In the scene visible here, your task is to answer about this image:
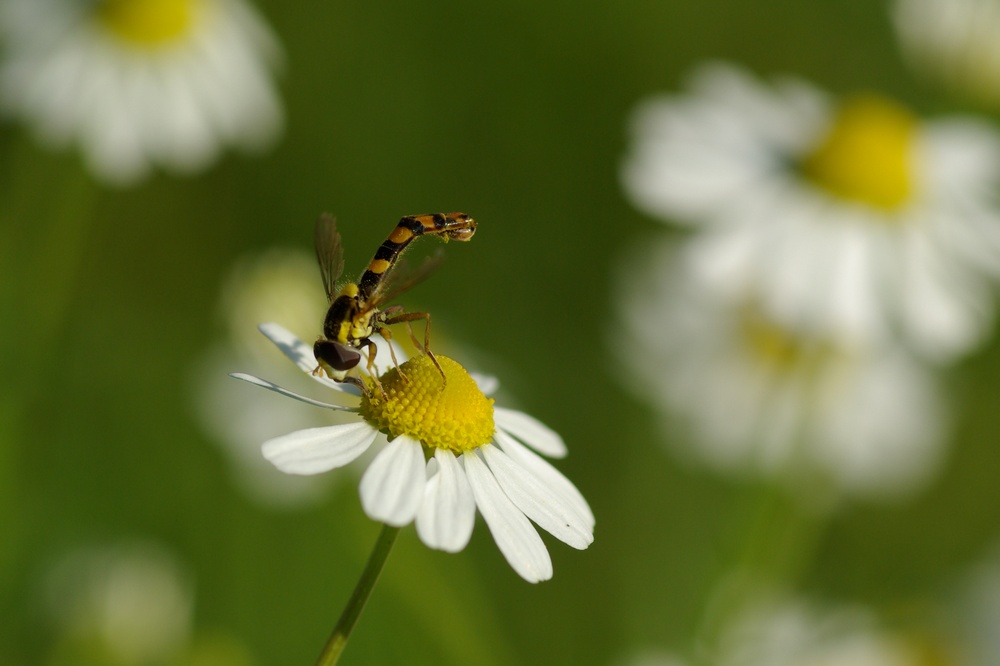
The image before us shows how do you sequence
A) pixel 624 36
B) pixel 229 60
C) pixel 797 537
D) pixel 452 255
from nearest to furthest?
pixel 797 537
pixel 229 60
pixel 452 255
pixel 624 36

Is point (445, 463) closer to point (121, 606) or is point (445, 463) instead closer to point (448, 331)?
point (121, 606)

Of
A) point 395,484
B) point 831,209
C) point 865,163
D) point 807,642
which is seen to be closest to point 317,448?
point 395,484

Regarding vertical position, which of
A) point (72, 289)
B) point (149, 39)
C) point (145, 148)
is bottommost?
point (72, 289)

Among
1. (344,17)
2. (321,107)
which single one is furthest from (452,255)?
(344,17)

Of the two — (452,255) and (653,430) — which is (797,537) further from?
(452,255)

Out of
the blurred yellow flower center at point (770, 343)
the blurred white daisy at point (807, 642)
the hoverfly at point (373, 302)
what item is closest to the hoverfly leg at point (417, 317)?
the hoverfly at point (373, 302)

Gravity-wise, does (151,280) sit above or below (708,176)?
below

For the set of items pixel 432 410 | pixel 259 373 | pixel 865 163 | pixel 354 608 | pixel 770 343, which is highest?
pixel 865 163
